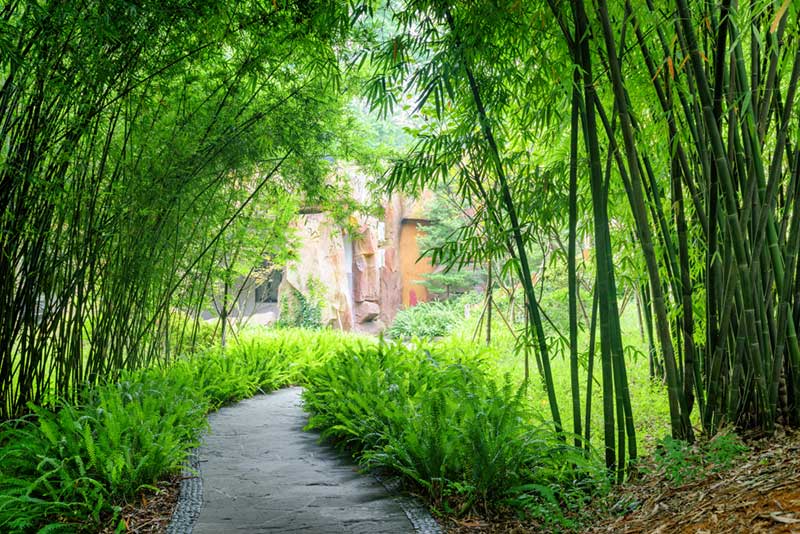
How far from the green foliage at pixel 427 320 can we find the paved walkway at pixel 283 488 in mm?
9296

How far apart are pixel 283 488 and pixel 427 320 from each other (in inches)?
461

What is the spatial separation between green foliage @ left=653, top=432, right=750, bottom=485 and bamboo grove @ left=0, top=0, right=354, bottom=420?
7.74 feet

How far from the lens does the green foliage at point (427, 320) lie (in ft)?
47.2

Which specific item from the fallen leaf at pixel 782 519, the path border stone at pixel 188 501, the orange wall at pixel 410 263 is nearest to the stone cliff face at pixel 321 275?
the orange wall at pixel 410 263

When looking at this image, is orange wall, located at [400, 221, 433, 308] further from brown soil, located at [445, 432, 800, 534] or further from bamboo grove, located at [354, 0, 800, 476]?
brown soil, located at [445, 432, 800, 534]

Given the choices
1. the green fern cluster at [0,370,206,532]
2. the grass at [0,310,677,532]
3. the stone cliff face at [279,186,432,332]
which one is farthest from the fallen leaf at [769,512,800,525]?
the stone cliff face at [279,186,432,332]

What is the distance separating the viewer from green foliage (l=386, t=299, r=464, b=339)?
47.2ft

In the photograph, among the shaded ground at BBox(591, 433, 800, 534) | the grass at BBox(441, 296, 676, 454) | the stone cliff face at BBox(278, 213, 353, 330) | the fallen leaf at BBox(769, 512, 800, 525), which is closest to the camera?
the fallen leaf at BBox(769, 512, 800, 525)

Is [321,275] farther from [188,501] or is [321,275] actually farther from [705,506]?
[705,506]

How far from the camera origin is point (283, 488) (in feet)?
11.2

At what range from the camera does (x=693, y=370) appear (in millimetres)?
2746

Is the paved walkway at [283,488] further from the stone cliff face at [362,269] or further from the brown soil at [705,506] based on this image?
the stone cliff face at [362,269]

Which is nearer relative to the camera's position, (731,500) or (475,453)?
(731,500)

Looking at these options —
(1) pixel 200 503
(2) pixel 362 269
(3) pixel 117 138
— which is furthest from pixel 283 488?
(2) pixel 362 269
